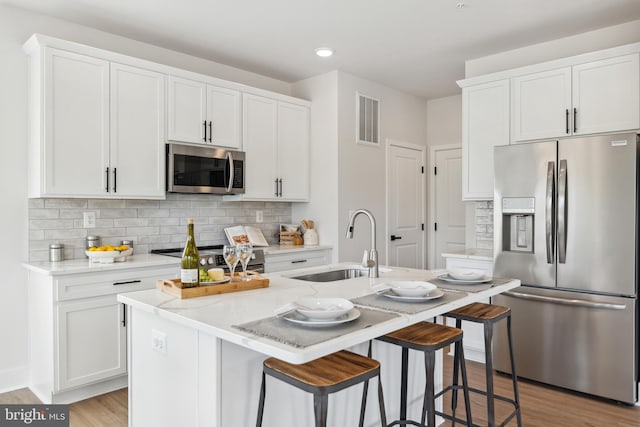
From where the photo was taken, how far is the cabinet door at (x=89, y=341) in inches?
114

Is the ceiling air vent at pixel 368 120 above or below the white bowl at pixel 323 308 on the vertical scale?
above

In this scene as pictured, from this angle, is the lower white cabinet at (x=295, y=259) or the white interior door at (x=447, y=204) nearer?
the lower white cabinet at (x=295, y=259)

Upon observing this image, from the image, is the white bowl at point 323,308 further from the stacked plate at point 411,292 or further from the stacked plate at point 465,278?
the stacked plate at point 465,278

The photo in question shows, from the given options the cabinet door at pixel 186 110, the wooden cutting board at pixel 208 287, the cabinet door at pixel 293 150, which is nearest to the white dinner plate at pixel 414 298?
the wooden cutting board at pixel 208 287

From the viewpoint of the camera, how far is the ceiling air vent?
4.83 m

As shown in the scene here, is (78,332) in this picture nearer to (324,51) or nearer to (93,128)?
(93,128)

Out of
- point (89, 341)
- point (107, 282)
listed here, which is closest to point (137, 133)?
point (107, 282)

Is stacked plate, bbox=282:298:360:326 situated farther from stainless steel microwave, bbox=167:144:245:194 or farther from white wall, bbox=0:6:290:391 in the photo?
white wall, bbox=0:6:290:391

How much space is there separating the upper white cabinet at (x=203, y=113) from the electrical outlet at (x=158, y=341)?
2.08 meters

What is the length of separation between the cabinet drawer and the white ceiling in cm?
187

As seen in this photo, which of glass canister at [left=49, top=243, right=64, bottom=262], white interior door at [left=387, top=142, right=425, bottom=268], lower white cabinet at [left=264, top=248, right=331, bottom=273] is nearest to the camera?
glass canister at [left=49, top=243, right=64, bottom=262]

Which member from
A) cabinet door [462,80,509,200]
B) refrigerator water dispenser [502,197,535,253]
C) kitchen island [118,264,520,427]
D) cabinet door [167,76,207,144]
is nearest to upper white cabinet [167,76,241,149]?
cabinet door [167,76,207,144]

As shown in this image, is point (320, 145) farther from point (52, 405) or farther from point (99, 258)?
point (52, 405)

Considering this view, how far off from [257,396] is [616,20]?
3670 millimetres
